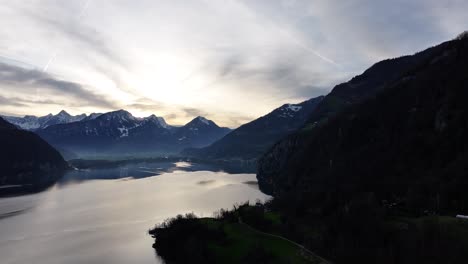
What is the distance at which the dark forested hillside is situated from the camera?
65625 millimetres

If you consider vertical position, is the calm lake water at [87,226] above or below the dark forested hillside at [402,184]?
below

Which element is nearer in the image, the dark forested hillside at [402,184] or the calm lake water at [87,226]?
the dark forested hillside at [402,184]

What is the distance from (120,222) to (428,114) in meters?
135

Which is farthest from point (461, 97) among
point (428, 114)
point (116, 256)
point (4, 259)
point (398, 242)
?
point (4, 259)

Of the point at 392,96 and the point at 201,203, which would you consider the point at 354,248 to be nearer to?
the point at 201,203

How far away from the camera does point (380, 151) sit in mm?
170250

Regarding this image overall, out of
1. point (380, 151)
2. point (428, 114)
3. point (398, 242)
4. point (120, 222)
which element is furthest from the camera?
point (380, 151)

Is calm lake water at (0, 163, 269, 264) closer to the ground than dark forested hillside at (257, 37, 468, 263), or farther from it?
closer to the ground

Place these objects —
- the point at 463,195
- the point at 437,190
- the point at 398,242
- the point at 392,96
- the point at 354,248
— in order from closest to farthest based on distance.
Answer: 1. the point at 398,242
2. the point at 354,248
3. the point at 463,195
4. the point at 437,190
5. the point at 392,96

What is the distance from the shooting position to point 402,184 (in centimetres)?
12900

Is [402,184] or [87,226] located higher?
[402,184]

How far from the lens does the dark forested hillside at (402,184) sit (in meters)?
65.6

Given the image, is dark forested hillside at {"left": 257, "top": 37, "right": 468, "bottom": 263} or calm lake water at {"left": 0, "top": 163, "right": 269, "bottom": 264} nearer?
dark forested hillside at {"left": 257, "top": 37, "right": 468, "bottom": 263}

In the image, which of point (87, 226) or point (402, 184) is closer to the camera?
point (402, 184)
